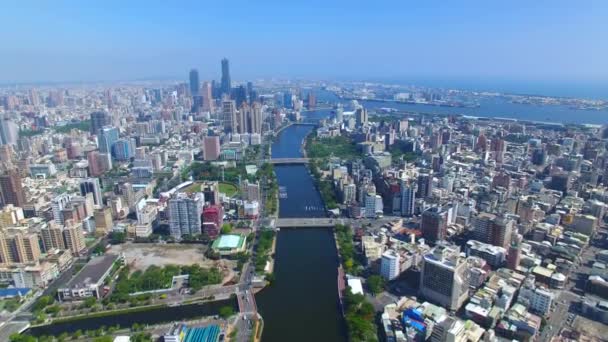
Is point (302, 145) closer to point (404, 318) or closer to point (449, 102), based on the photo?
point (404, 318)

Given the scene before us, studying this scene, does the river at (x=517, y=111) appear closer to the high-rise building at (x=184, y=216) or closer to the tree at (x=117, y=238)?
the high-rise building at (x=184, y=216)

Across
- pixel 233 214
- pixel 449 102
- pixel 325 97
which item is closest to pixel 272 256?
pixel 233 214

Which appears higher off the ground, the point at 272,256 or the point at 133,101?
the point at 133,101

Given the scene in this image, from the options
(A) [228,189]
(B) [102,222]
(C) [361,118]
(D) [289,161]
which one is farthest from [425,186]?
(C) [361,118]

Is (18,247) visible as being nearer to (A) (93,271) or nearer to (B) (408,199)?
(A) (93,271)

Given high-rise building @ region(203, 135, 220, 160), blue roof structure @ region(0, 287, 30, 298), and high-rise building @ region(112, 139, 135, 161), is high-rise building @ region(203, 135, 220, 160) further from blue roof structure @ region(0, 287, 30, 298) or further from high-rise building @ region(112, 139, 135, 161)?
blue roof structure @ region(0, 287, 30, 298)

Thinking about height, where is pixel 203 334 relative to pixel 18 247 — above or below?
below
